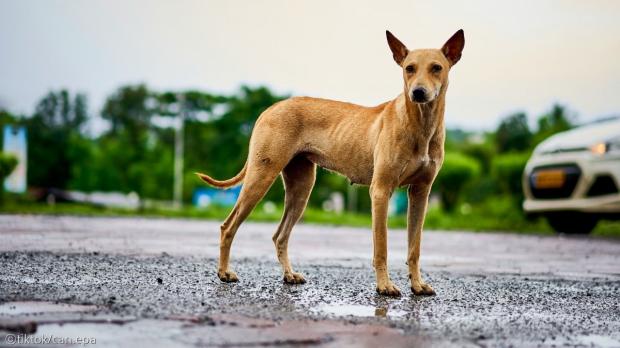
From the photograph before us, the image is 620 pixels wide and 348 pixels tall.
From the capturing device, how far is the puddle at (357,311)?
13.8 ft

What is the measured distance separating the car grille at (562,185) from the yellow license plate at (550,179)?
39mm

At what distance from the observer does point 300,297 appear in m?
4.84

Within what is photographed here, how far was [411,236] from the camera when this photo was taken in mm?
5742

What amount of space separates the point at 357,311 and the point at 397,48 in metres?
2.13

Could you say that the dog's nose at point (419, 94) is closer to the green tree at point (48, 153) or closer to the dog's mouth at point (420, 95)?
the dog's mouth at point (420, 95)

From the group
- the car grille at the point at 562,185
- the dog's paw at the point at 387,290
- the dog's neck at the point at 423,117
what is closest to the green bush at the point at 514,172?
the car grille at the point at 562,185

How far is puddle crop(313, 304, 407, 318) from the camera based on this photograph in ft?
13.8

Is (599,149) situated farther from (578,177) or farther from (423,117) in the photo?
(423,117)

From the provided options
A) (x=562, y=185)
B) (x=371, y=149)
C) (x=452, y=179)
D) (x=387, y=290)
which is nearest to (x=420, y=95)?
(x=371, y=149)

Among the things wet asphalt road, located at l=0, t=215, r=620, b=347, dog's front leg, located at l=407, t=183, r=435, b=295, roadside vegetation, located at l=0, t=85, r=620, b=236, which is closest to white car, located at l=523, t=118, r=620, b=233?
wet asphalt road, located at l=0, t=215, r=620, b=347

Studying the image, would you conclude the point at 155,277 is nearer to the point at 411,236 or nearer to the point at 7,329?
the point at 411,236

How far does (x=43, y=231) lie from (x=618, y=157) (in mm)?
8614

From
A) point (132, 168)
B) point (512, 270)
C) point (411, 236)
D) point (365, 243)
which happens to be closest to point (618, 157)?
point (365, 243)

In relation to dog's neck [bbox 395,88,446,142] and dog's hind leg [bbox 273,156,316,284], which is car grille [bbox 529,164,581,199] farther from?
dog's neck [bbox 395,88,446,142]
